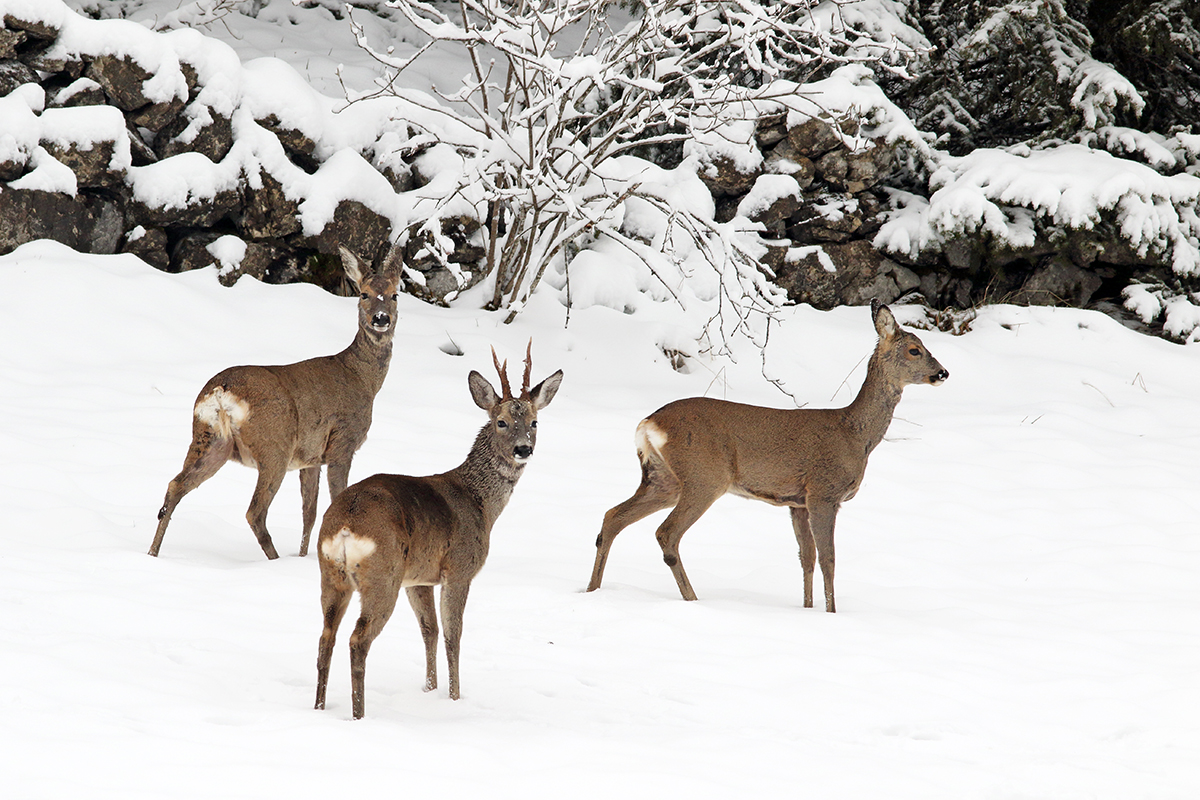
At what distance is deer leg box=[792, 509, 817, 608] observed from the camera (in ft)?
21.3

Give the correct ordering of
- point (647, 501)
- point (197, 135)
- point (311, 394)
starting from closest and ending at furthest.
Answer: point (647, 501) → point (311, 394) → point (197, 135)

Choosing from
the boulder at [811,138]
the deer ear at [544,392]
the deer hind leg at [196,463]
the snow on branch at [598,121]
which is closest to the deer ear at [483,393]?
the deer ear at [544,392]

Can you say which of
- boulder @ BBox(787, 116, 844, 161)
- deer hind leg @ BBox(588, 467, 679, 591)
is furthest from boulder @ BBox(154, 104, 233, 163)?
deer hind leg @ BBox(588, 467, 679, 591)

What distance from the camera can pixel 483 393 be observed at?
5.47 meters

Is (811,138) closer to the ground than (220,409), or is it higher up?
higher up

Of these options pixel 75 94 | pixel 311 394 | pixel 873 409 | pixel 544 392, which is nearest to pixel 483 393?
pixel 544 392

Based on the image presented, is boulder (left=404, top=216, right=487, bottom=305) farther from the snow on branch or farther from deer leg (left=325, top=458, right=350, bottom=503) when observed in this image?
deer leg (left=325, top=458, right=350, bottom=503)

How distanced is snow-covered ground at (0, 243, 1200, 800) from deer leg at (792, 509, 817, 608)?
6.5 inches

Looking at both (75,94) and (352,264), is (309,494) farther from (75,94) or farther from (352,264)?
(75,94)

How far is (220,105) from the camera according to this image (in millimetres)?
A: 10711

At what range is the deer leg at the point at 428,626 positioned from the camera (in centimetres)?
485

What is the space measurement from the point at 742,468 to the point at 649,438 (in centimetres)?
57

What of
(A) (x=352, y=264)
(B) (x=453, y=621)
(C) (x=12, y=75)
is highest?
(C) (x=12, y=75)

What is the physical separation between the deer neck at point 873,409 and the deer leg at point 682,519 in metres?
1.05
